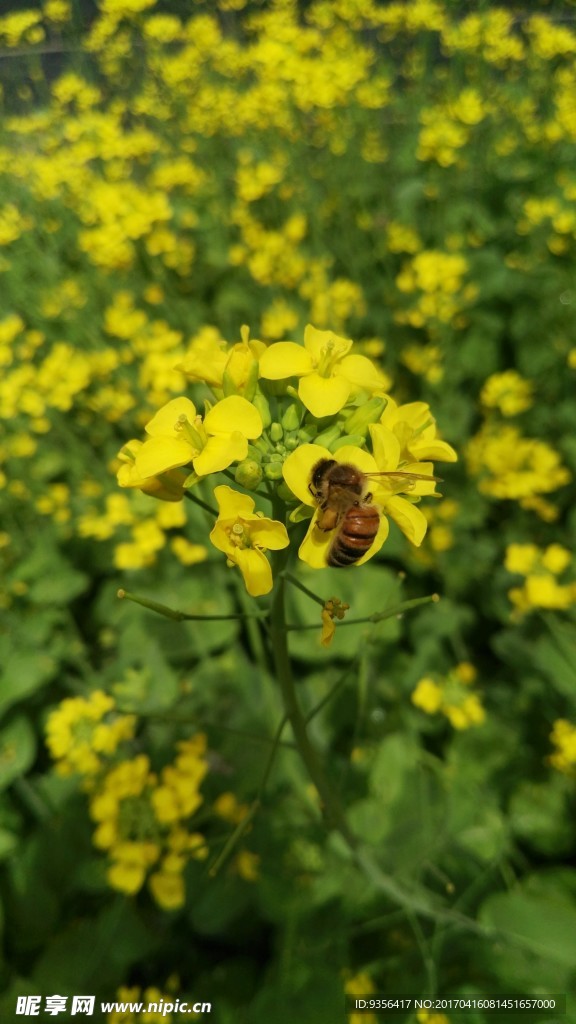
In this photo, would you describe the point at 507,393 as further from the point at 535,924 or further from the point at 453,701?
the point at 535,924

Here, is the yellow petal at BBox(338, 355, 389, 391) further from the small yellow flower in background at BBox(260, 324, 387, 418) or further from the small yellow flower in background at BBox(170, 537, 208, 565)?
the small yellow flower in background at BBox(170, 537, 208, 565)

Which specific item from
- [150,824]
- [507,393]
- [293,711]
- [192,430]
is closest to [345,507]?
[192,430]

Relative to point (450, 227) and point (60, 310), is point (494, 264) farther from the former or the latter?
point (60, 310)

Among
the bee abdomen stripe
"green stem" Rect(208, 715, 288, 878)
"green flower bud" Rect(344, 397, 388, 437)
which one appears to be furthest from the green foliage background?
"green flower bud" Rect(344, 397, 388, 437)

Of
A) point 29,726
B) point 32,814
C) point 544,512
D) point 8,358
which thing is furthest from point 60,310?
point 544,512

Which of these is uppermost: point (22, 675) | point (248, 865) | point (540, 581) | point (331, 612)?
point (331, 612)
